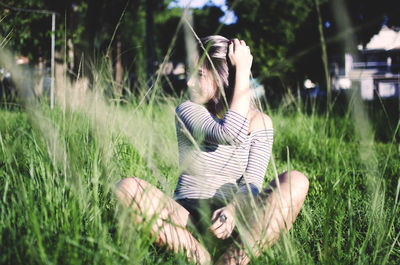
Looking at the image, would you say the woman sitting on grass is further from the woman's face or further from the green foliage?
the green foliage

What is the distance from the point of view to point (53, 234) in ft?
2.81

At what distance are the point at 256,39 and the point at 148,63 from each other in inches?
305

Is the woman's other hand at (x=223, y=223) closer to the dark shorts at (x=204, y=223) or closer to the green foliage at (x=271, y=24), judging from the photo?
the dark shorts at (x=204, y=223)

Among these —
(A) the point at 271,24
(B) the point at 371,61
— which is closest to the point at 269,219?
(B) the point at 371,61

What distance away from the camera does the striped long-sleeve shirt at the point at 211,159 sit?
1162 mm

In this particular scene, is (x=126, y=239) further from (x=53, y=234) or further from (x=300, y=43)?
(x=300, y=43)

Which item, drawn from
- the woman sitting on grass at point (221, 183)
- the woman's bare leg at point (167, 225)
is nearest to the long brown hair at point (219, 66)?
the woman sitting on grass at point (221, 183)

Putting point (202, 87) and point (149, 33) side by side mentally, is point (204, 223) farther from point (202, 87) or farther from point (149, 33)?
point (149, 33)

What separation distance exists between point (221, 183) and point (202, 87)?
1.26ft

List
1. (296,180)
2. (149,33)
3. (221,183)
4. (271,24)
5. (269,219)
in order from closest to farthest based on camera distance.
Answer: (269,219), (296,180), (221,183), (149,33), (271,24)

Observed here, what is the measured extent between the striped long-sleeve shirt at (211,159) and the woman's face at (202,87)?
0.18ft

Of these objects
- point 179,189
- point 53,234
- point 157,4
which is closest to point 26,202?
point 53,234

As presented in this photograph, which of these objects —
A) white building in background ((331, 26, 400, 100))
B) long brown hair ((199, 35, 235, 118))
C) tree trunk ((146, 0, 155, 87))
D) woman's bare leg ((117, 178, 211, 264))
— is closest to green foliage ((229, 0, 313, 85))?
tree trunk ((146, 0, 155, 87))

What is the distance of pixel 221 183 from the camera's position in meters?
1.26
